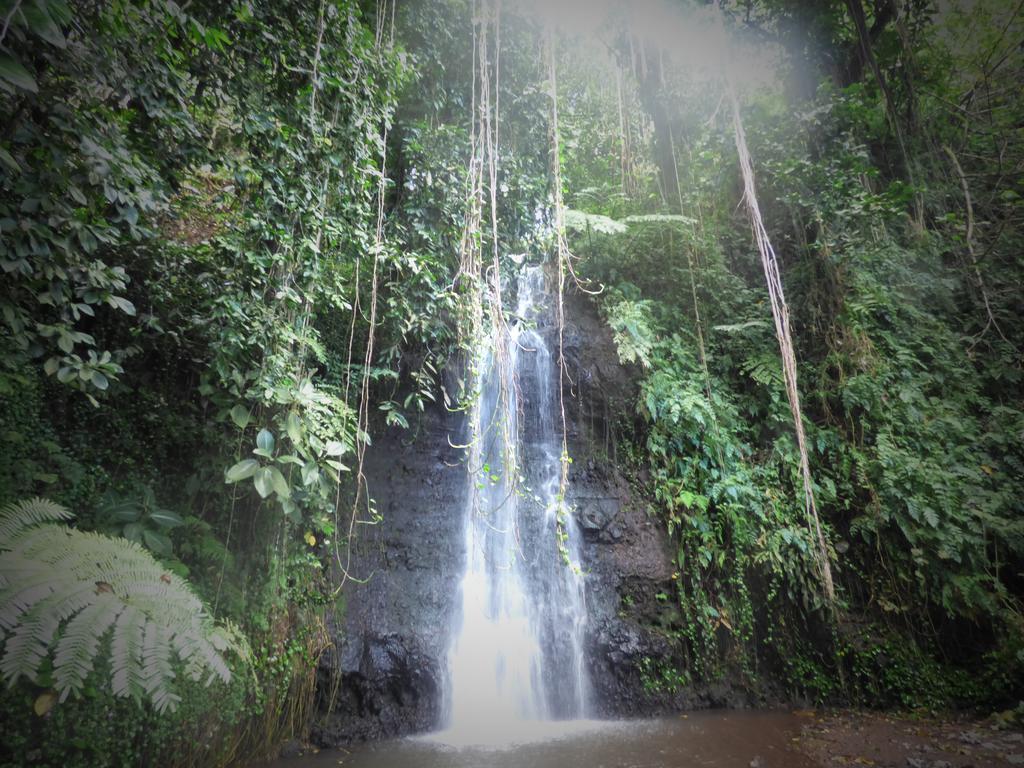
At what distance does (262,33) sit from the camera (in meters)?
3.66

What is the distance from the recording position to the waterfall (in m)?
4.81

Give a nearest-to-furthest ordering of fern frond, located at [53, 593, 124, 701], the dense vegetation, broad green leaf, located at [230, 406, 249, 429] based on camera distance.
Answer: fern frond, located at [53, 593, 124, 701], the dense vegetation, broad green leaf, located at [230, 406, 249, 429]

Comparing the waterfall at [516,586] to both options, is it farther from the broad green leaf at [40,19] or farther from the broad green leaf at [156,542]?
the broad green leaf at [40,19]

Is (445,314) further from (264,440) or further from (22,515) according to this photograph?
(22,515)

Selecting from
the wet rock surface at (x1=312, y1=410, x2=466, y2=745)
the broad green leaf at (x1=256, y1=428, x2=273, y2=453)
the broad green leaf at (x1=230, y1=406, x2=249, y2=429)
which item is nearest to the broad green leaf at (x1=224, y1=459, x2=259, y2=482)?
the broad green leaf at (x1=256, y1=428, x2=273, y2=453)

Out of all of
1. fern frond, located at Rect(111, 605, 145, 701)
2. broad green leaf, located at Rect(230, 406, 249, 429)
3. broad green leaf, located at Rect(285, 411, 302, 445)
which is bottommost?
fern frond, located at Rect(111, 605, 145, 701)

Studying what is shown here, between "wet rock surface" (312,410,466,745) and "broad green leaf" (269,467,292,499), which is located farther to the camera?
"wet rock surface" (312,410,466,745)

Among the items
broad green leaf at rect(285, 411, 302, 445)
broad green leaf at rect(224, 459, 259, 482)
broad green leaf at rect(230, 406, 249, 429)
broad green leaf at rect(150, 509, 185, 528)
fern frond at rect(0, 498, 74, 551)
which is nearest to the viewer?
fern frond at rect(0, 498, 74, 551)

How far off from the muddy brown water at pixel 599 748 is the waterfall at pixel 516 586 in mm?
281

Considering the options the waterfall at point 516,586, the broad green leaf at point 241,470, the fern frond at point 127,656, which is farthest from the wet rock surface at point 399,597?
the fern frond at point 127,656

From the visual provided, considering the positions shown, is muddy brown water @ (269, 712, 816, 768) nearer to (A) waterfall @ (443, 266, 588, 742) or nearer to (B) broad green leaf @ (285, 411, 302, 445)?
(A) waterfall @ (443, 266, 588, 742)

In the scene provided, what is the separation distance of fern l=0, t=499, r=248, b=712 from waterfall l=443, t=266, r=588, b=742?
2.15 metres

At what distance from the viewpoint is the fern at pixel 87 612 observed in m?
2.21

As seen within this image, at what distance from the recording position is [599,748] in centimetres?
421
